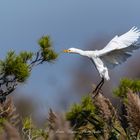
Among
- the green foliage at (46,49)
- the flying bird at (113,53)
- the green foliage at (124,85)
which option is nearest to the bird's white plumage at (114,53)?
the flying bird at (113,53)

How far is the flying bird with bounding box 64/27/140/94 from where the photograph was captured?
332 cm

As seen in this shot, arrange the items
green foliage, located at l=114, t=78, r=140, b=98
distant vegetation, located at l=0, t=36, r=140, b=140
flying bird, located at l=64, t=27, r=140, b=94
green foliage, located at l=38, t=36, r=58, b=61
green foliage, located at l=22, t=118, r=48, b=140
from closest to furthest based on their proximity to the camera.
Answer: distant vegetation, located at l=0, t=36, r=140, b=140 < green foliage, located at l=22, t=118, r=48, b=140 < green foliage, located at l=114, t=78, r=140, b=98 < green foliage, located at l=38, t=36, r=58, b=61 < flying bird, located at l=64, t=27, r=140, b=94

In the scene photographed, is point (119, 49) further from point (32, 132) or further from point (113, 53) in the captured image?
point (32, 132)

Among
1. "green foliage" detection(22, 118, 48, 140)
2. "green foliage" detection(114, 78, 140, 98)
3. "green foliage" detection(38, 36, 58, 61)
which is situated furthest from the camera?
"green foliage" detection(38, 36, 58, 61)

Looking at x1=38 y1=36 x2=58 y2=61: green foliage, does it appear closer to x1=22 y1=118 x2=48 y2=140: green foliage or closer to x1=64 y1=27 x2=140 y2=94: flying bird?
x1=64 y1=27 x2=140 y2=94: flying bird

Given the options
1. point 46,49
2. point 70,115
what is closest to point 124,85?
point 70,115

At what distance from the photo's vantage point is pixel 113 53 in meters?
3.47

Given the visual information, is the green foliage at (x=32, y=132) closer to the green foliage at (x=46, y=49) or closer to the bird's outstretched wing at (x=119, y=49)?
the green foliage at (x=46, y=49)

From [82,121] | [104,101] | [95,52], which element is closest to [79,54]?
[95,52]

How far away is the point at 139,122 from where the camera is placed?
1185 mm

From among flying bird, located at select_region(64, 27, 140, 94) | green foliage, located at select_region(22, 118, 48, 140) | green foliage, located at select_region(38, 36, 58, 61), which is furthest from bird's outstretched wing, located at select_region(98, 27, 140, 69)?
green foliage, located at select_region(22, 118, 48, 140)

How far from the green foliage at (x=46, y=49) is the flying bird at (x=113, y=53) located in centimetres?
11

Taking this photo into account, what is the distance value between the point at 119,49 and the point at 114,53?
0.32 feet

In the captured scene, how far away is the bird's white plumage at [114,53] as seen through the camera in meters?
3.33
